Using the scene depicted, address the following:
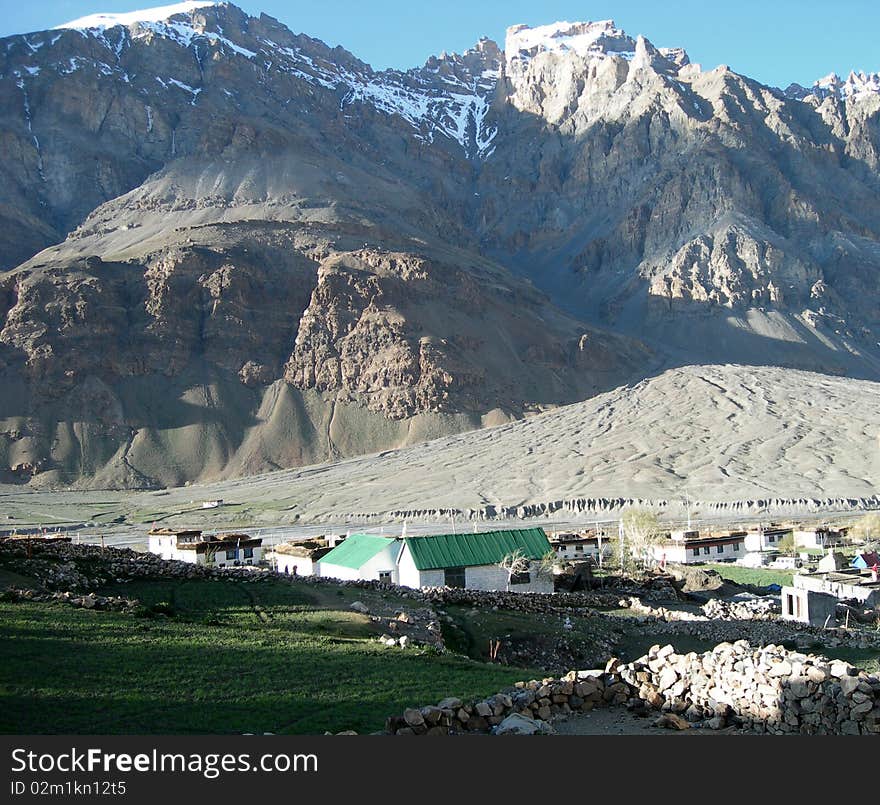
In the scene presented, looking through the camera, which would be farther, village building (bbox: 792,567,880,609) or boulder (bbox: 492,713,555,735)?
village building (bbox: 792,567,880,609)

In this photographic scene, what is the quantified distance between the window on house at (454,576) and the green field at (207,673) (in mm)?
20452

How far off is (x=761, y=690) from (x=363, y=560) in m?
34.2

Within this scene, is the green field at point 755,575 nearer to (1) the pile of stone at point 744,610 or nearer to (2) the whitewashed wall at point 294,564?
(1) the pile of stone at point 744,610

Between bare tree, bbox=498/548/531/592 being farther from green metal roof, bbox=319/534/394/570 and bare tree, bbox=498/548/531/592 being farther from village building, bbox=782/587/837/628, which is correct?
village building, bbox=782/587/837/628

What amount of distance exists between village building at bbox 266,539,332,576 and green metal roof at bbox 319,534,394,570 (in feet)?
4.06

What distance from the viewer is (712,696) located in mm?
14305

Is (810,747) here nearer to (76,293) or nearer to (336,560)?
(336,560)

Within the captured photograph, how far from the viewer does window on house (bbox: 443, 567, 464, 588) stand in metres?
43.4

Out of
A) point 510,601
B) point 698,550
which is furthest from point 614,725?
point 698,550

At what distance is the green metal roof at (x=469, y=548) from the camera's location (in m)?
43.4

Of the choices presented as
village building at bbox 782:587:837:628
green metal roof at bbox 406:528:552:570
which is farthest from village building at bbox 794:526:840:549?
village building at bbox 782:587:837:628

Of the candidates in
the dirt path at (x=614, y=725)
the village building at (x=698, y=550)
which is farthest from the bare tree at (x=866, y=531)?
the dirt path at (x=614, y=725)

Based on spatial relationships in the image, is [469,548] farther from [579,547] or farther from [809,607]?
[579,547]

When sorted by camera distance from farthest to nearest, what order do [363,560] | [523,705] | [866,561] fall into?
1. [866,561]
2. [363,560]
3. [523,705]
